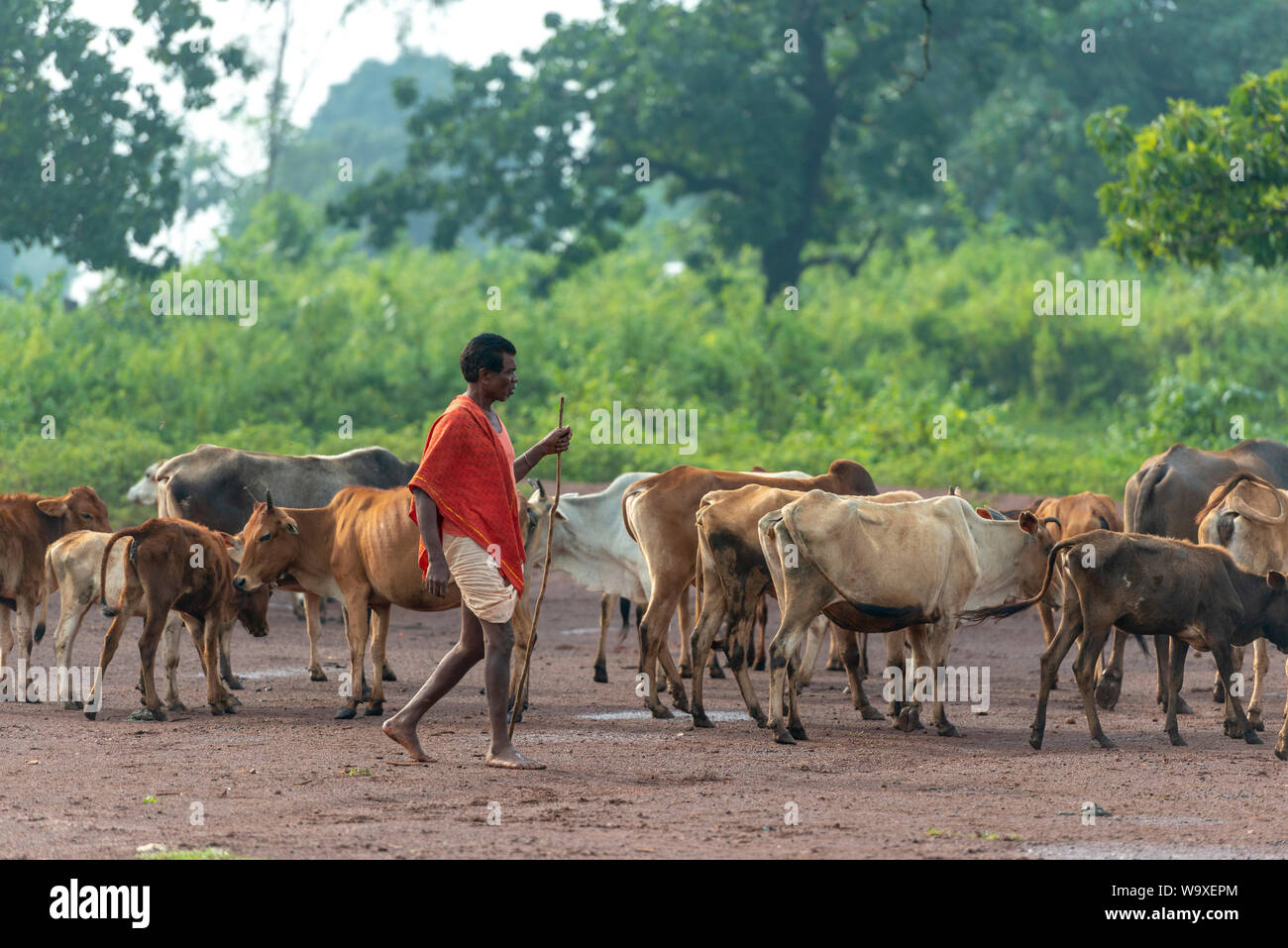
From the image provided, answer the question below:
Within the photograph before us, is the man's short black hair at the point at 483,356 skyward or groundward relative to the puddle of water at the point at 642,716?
skyward

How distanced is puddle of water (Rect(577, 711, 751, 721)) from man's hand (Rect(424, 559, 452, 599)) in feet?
10.3

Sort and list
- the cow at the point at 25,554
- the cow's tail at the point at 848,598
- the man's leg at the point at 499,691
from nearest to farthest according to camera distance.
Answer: the man's leg at the point at 499,691
the cow's tail at the point at 848,598
the cow at the point at 25,554

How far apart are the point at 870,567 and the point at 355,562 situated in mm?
3536

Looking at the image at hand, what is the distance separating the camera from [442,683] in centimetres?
824

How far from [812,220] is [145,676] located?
969 inches

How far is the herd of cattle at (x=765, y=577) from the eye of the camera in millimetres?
9734

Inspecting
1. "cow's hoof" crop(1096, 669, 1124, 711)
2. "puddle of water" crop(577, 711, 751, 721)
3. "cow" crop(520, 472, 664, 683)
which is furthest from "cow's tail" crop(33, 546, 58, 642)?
"cow's hoof" crop(1096, 669, 1124, 711)

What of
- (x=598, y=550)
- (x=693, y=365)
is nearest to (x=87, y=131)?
(x=693, y=365)

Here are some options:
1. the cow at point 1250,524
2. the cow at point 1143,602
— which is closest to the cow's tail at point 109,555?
the cow at point 1143,602

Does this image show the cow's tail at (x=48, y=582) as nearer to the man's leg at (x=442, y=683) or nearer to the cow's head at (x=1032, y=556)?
the man's leg at (x=442, y=683)

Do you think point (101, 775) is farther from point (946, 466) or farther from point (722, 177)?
point (722, 177)

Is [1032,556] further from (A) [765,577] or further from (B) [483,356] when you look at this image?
(B) [483,356]

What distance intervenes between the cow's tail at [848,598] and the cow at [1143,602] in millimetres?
875

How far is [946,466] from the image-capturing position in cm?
2441
